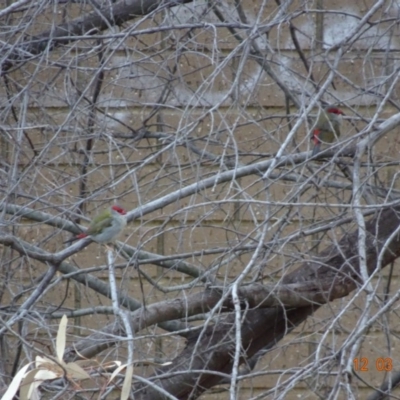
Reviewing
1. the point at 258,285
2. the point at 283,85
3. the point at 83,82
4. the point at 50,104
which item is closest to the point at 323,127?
the point at 283,85

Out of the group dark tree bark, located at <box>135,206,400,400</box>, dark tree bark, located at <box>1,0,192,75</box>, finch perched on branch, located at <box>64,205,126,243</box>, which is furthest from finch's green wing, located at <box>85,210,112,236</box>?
dark tree bark, located at <box>1,0,192,75</box>

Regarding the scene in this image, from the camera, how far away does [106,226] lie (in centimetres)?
398

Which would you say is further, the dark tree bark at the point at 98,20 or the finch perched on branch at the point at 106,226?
the dark tree bark at the point at 98,20

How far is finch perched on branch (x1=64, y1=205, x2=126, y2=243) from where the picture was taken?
12.5 ft

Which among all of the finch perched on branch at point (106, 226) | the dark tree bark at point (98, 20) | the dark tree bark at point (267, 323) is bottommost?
the dark tree bark at point (267, 323)

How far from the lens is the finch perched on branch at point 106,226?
3803 millimetres

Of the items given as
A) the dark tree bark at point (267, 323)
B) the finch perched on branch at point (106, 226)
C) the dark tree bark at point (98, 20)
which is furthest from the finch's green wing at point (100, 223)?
the dark tree bark at point (98, 20)

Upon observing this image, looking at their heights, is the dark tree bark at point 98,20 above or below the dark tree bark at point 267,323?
above

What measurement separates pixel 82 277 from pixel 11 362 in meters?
0.58

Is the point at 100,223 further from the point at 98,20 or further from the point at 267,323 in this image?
the point at 98,20

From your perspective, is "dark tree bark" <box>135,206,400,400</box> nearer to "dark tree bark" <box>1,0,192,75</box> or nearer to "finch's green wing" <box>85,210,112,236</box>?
"finch's green wing" <box>85,210,112,236</box>

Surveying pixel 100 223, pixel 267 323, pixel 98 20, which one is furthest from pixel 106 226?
pixel 98 20

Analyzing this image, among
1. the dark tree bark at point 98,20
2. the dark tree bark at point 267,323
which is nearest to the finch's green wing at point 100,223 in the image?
the dark tree bark at point 267,323

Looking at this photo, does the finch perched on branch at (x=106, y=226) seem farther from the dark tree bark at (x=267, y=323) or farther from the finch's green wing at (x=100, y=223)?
the dark tree bark at (x=267, y=323)
